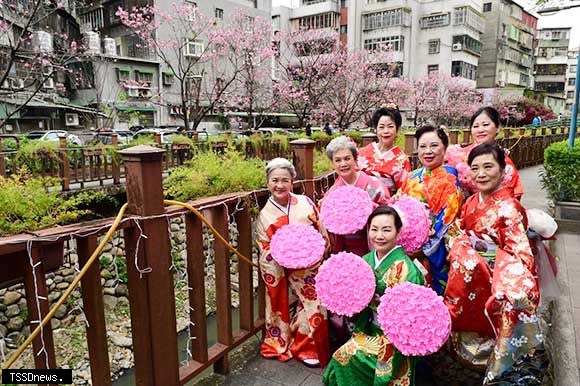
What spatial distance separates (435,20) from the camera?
113ft

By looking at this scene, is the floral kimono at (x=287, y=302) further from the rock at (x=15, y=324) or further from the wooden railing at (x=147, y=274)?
the rock at (x=15, y=324)

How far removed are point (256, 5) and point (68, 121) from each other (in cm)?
1610

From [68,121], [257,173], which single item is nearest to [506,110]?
[68,121]

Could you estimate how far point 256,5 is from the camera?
31.0m

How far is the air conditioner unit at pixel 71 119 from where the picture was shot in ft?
82.4

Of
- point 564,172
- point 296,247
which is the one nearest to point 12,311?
point 296,247

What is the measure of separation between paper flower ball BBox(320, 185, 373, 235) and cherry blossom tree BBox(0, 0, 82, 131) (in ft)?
23.8

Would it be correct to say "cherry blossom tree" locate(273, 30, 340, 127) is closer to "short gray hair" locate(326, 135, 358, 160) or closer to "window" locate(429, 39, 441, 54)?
"window" locate(429, 39, 441, 54)

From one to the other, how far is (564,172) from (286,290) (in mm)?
5907

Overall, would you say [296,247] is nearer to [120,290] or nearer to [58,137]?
[120,290]

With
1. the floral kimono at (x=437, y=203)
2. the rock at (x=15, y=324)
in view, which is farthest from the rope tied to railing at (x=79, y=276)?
the rock at (x=15, y=324)

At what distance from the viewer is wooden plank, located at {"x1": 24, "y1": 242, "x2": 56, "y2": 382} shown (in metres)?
1.64

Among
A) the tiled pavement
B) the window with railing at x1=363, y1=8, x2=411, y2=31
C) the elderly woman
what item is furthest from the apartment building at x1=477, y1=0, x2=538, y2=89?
the elderly woman

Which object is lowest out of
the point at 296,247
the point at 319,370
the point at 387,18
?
the point at 319,370
